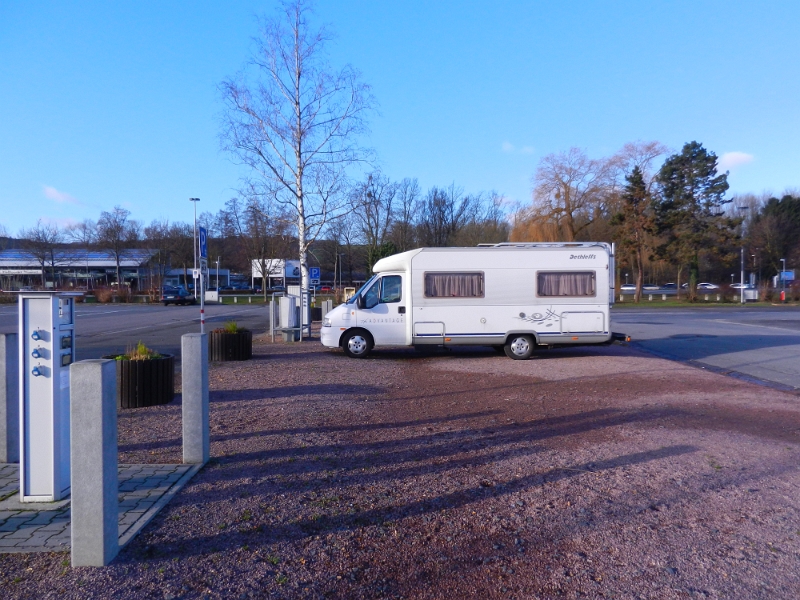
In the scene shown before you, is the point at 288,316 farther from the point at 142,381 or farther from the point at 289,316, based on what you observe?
the point at 142,381

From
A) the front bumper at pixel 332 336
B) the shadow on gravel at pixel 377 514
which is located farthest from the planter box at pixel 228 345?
the shadow on gravel at pixel 377 514

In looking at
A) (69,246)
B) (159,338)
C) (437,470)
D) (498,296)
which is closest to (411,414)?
(437,470)

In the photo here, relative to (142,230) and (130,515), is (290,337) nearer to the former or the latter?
(130,515)

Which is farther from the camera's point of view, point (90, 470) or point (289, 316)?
point (289, 316)

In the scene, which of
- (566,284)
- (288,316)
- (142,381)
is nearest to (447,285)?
(566,284)

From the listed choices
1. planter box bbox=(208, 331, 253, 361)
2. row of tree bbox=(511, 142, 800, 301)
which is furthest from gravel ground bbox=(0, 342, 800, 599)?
row of tree bbox=(511, 142, 800, 301)

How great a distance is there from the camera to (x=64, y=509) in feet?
16.5

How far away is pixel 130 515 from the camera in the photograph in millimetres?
4871

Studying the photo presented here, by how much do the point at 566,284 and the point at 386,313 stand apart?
4226 millimetres

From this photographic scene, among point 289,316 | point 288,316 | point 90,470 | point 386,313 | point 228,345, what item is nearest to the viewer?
point 90,470

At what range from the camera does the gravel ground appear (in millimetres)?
3910

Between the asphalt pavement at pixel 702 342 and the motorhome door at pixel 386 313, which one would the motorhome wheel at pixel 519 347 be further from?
the asphalt pavement at pixel 702 342

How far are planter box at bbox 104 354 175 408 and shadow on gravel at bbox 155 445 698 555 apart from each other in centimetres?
478

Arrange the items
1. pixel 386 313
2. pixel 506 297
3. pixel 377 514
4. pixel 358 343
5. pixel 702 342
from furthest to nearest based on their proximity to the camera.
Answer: pixel 702 342 → pixel 358 343 → pixel 386 313 → pixel 506 297 → pixel 377 514
